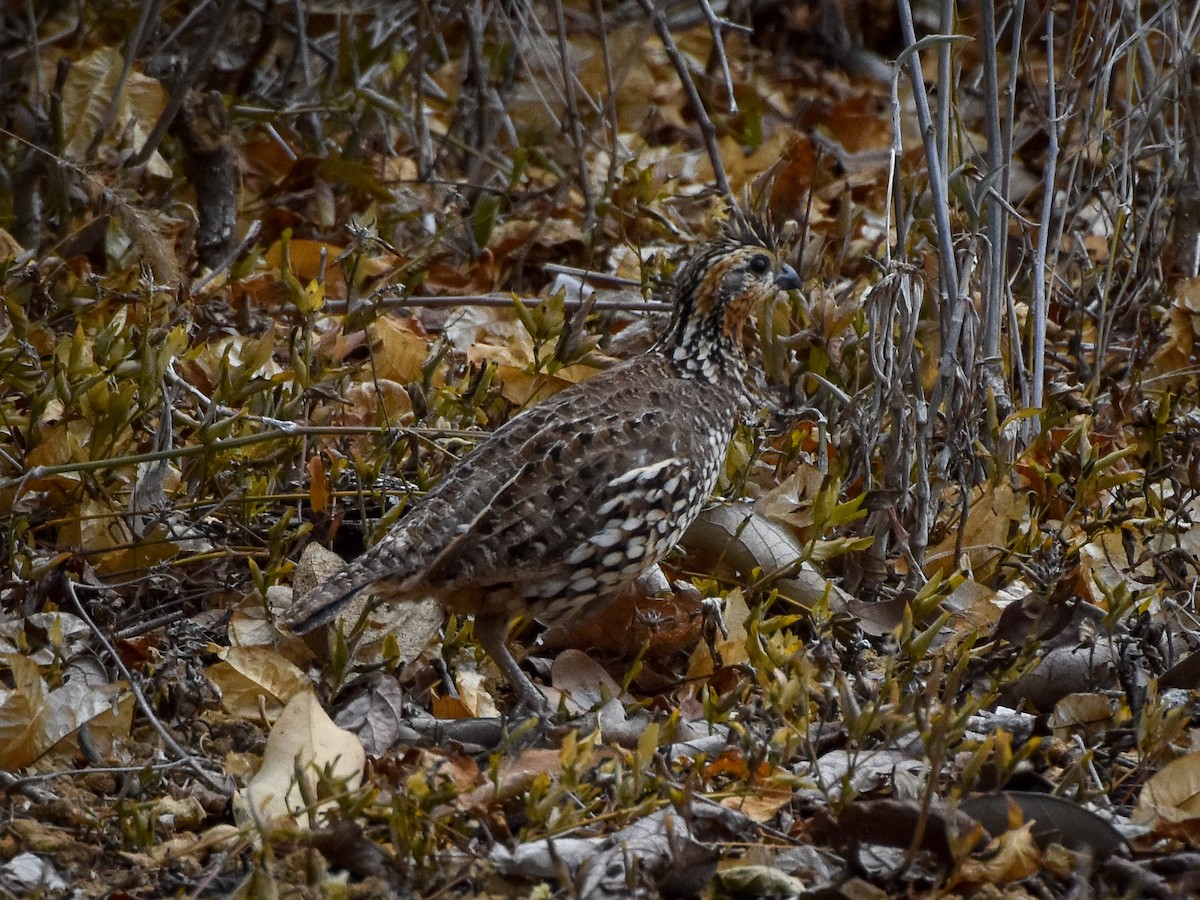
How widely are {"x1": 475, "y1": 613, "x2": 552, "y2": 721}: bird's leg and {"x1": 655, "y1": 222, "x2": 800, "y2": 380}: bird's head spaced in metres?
1.18

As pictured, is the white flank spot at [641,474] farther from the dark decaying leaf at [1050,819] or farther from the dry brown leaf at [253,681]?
the dark decaying leaf at [1050,819]

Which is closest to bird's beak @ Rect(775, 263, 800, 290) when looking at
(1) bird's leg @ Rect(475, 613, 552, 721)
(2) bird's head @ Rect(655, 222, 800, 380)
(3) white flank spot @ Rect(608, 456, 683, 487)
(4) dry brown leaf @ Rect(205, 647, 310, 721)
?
(2) bird's head @ Rect(655, 222, 800, 380)

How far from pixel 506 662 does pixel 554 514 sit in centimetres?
48

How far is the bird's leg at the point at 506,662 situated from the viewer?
482cm

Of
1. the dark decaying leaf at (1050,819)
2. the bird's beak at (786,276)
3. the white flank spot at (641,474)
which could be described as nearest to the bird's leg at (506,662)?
the white flank spot at (641,474)

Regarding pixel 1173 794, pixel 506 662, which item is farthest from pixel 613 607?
pixel 1173 794

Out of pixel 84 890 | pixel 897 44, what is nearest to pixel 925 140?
pixel 84 890

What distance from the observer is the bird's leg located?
4.82 metres

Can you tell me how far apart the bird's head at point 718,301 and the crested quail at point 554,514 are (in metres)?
0.24

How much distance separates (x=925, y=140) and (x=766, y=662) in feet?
5.90

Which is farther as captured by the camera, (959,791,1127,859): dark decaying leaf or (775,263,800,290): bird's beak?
(775,263,800,290): bird's beak

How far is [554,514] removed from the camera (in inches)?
191

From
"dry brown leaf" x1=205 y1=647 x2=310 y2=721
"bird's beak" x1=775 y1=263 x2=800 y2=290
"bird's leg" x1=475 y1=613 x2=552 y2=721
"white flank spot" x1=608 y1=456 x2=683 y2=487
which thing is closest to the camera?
"dry brown leaf" x1=205 y1=647 x2=310 y2=721

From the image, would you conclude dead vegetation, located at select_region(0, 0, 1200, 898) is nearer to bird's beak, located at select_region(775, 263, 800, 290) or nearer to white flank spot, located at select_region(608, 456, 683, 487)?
bird's beak, located at select_region(775, 263, 800, 290)
